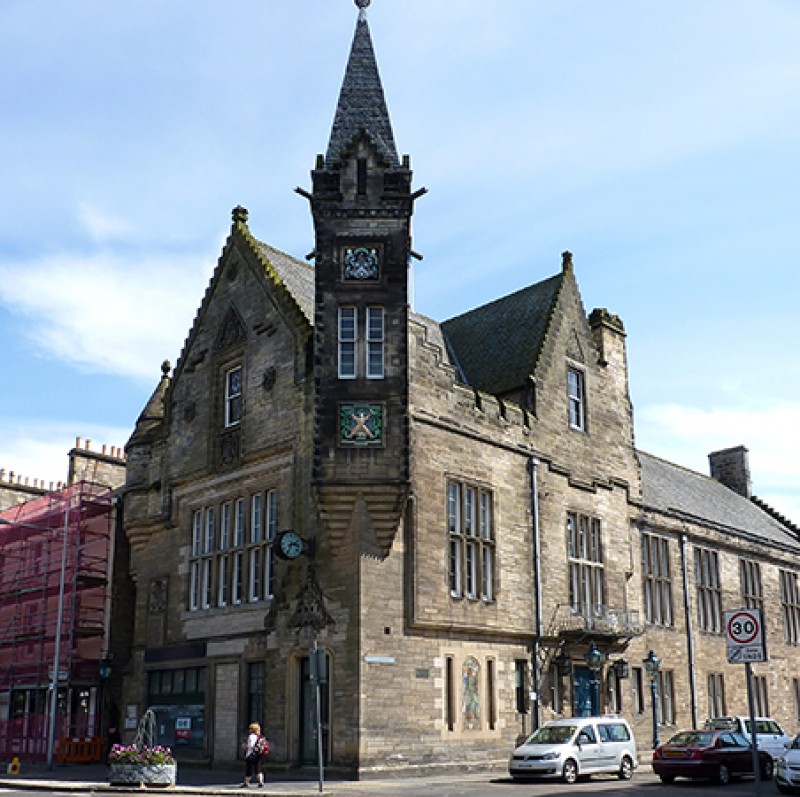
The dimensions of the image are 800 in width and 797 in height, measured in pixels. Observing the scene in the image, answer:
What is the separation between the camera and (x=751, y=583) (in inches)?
1551

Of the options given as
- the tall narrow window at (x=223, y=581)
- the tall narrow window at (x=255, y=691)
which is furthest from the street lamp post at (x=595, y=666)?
the tall narrow window at (x=223, y=581)

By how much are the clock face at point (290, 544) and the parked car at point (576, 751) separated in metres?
6.99

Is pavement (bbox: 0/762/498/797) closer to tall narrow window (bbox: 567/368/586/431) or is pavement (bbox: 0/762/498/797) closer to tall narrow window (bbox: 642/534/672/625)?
tall narrow window (bbox: 642/534/672/625)

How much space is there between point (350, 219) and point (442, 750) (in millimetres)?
13750

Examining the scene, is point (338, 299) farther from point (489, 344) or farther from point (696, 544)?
point (696, 544)

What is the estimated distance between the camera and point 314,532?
24375 millimetres

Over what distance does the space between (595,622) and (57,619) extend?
16.4 meters

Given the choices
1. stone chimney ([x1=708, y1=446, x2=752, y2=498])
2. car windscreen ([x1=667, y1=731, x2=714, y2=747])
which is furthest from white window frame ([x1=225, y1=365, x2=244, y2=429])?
stone chimney ([x1=708, y1=446, x2=752, y2=498])

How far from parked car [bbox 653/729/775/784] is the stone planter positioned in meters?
11.1

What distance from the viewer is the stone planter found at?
20.2 meters

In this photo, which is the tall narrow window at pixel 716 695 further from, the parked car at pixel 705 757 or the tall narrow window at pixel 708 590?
the parked car at pixel 705 757

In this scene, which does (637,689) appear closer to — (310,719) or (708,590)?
(708,590)

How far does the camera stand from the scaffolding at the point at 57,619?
30.5m

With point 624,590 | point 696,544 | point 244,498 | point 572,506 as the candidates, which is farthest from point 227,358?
point 696,544
